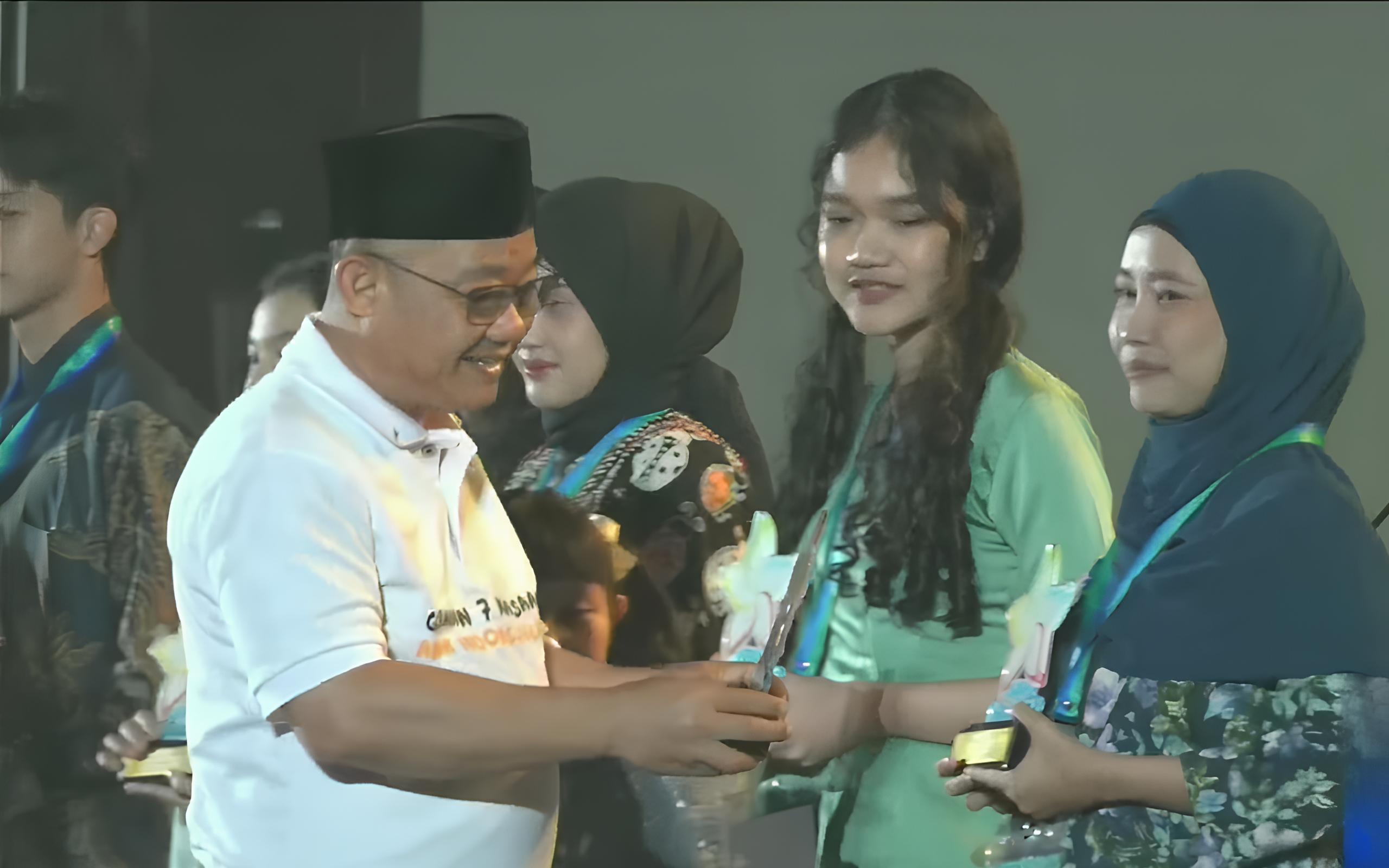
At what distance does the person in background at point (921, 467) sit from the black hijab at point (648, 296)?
0.15 metres

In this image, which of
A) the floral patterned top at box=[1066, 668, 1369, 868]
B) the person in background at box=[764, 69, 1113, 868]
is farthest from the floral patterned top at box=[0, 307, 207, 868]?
the floral patterned top at box=[1066, 668, 1369, 868]

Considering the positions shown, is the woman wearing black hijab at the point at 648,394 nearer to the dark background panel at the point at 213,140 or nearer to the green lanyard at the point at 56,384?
the dark background panel at the point at 213,140

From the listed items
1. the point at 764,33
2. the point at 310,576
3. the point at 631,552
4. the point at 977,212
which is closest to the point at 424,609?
the point at 310,576

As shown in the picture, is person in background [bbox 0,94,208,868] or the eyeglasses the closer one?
the eyeglasses

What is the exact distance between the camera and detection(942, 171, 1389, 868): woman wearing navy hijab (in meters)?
1.47

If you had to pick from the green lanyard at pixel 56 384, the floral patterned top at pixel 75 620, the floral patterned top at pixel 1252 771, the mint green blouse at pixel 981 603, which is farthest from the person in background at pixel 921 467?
the green lanyard at pixel 56 384

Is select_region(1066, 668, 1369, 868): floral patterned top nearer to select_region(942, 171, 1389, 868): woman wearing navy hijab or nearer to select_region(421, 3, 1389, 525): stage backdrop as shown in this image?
select_region(942, 171, 1389, 868): woman wearing navy hijab

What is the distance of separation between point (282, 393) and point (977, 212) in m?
0.83

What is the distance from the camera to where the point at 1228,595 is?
1516 mm

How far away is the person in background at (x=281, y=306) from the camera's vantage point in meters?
2.06

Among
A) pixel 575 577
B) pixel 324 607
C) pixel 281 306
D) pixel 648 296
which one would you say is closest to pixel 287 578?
pixel 324 607

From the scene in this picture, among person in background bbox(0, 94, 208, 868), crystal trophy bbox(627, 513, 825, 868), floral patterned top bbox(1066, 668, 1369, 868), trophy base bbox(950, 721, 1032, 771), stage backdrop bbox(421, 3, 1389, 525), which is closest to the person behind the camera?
floral patterned top bbox(1066, 668, 1369, 868)

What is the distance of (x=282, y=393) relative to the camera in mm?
1414

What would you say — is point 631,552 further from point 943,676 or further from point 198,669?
point 198,669
